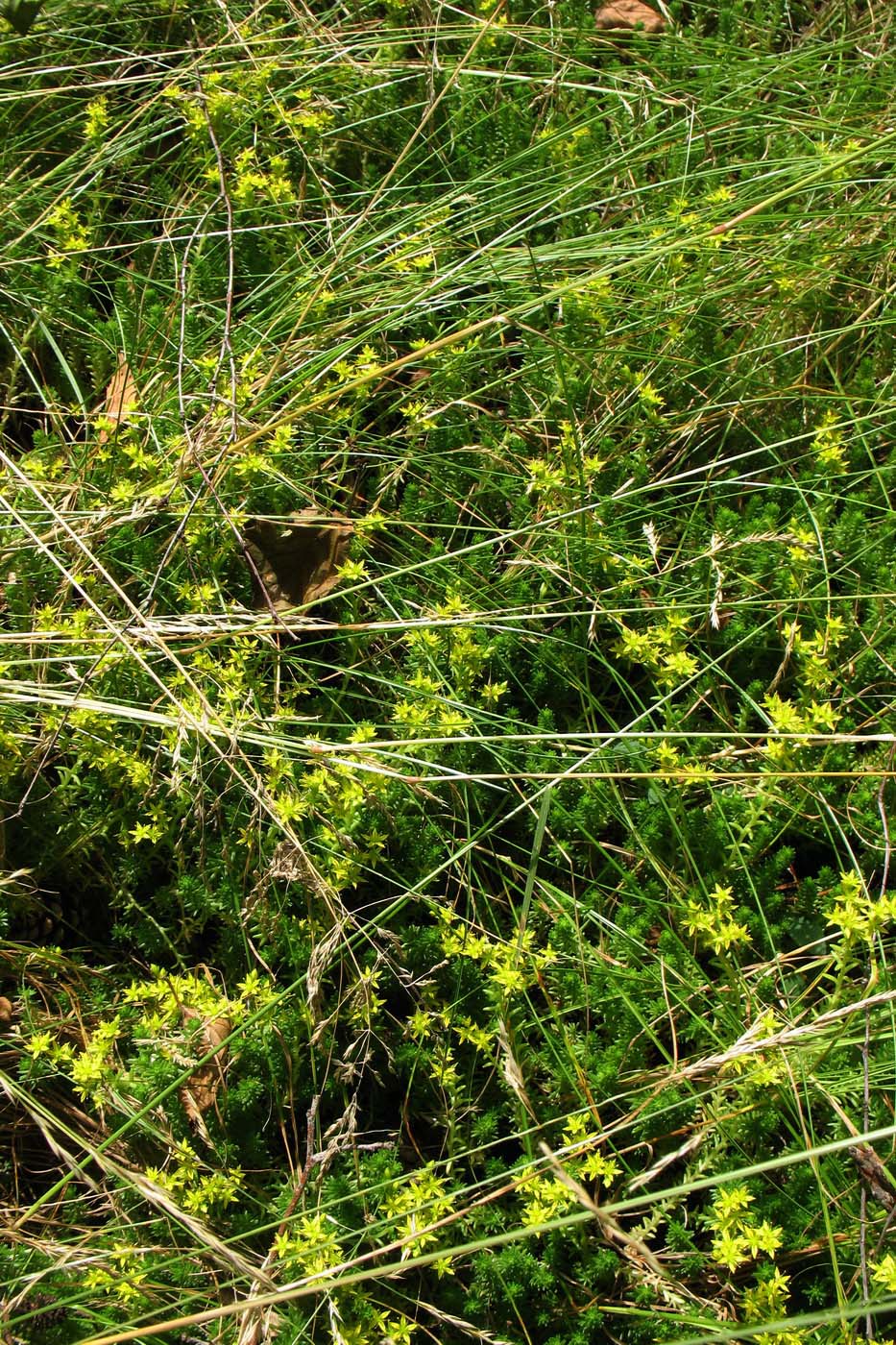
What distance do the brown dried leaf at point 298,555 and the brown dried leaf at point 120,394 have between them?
55 cm

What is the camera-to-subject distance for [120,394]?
130 inches

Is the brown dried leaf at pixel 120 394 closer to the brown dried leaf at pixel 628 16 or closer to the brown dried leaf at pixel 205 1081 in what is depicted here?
the brown dried leaf at pixel 205 1081

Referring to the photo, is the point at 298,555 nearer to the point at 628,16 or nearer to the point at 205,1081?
the point at 205,1081

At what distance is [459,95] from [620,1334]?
3329 millimetres

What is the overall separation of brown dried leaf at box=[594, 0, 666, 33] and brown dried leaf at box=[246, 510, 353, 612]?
2240 mm

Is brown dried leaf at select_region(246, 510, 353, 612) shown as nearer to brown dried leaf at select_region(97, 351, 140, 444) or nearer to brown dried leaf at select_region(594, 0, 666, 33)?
brown dried leaf at select_region(97, 351, 140, 444)

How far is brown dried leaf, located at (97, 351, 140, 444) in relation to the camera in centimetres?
322

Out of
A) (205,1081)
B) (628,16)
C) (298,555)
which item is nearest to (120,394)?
(298,555)

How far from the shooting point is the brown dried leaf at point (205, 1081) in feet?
7.73

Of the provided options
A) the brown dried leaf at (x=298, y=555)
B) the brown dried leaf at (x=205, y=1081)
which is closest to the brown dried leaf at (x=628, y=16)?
the brown dried leaf at (x=298, y=555)

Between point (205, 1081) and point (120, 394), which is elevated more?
point (120, 394)

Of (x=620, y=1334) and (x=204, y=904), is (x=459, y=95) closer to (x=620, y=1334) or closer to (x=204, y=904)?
(x=204, y=904)

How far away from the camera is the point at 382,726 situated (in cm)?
252

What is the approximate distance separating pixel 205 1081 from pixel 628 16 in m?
3.64
